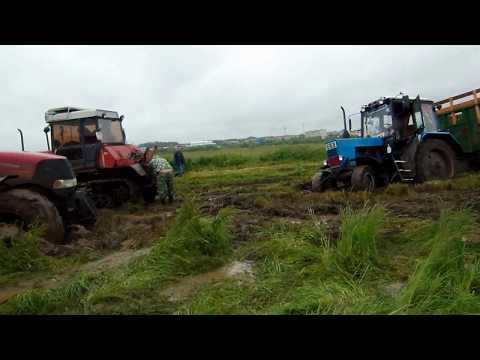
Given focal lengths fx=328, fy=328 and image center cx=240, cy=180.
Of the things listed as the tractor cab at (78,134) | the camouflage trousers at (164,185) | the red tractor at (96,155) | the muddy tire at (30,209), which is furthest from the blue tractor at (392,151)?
the muddy tire at (30,209)

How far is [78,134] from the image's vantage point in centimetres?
884

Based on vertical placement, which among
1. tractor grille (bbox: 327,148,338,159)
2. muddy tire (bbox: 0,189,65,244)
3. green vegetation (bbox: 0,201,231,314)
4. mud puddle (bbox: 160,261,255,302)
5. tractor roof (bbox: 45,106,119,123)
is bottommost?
mud puddle (bbox: 160,261,255,302)

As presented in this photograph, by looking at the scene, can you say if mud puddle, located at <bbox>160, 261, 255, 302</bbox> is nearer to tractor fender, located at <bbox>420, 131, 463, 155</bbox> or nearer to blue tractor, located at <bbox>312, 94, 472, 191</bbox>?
blue tractor, located at <bbox>312, 94, 472, 191</bbox>

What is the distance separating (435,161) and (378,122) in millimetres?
1896

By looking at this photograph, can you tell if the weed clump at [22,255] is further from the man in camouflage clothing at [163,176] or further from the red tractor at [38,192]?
the man in camouflage clothing at [163,176]

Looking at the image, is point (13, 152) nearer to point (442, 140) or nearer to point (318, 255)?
point (318, 255)

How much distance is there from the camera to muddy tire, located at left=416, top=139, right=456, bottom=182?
349 inches

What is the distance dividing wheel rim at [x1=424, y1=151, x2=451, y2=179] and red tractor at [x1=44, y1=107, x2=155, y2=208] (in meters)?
7.82

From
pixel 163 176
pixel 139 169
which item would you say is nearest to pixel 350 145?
pixel 163 176

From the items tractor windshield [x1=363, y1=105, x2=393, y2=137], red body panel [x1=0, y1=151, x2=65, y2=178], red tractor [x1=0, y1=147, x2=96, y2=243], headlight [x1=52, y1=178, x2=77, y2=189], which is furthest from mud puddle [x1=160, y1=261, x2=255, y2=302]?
tractor windshield [x1=363, y1=105, x2=393, y2=137]

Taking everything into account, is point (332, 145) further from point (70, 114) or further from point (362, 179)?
point (70, 114)

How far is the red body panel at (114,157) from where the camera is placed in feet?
28.3

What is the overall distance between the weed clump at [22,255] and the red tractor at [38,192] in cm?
43
